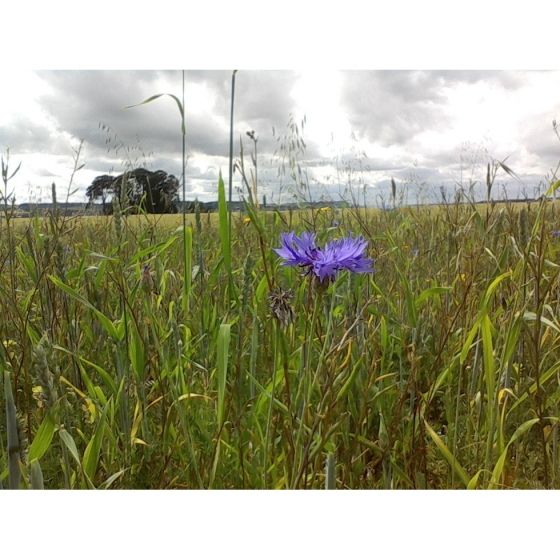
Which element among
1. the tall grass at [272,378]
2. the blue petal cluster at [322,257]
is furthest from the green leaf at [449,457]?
the blue petal cluster at [322,257]

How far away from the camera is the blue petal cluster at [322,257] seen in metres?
0.69

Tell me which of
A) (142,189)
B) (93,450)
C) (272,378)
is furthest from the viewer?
(142,189)

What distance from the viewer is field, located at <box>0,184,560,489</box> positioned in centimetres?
83

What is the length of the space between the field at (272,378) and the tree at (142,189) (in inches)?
1.9

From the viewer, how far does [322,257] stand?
70cm

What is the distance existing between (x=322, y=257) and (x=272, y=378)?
12.5 inches

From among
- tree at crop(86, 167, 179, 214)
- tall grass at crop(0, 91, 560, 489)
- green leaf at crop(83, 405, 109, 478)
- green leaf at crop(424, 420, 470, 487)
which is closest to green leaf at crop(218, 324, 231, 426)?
tall grass at crop(0, 91, 560, 489)

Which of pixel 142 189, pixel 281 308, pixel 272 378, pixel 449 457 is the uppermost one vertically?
pixel 142 189

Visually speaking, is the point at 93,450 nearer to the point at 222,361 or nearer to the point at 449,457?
the point at 222,361

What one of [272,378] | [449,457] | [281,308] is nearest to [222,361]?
[272,378]

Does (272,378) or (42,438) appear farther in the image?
(272,378)

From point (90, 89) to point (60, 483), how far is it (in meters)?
0.90
